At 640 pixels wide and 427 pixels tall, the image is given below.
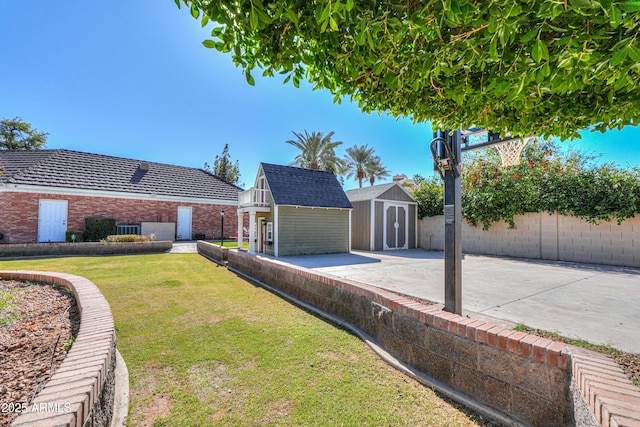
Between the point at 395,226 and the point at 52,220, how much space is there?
63.9 feet

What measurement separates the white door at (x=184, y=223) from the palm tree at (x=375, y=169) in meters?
17.0

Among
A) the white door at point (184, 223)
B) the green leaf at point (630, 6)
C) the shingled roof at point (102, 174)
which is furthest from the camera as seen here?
the white door at point (184, 223)

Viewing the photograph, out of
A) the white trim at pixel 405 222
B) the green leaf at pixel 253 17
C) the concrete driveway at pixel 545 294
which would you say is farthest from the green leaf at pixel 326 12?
the white trim at pixel 405 222

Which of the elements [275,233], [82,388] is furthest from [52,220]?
[82,388]

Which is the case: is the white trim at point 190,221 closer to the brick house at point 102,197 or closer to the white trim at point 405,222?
the brick house at point 102,197

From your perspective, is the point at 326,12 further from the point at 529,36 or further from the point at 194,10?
the point at 529,36

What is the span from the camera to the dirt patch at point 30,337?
2113 mm

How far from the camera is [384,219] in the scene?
14.8 metres

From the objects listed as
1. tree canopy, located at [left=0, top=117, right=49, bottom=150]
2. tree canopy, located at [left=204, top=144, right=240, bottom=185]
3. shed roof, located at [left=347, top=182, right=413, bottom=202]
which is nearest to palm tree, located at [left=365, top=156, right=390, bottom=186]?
shed roof, located at [left=347, top=182, right=413, bottom=202]

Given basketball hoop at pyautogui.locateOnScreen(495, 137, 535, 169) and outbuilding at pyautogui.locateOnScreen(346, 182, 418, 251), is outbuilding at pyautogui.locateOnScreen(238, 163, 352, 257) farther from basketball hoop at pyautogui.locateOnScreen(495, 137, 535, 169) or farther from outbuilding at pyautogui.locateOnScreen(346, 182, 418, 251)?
basketball hoop at pyautogui.locateOnScreen(495, 137, 535, 169)

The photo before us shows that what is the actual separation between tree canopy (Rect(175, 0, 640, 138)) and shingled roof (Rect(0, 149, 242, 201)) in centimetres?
1959

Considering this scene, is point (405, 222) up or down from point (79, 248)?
up

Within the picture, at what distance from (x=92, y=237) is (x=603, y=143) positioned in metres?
26.2

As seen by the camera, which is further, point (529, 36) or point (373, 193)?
point (373, 193)
